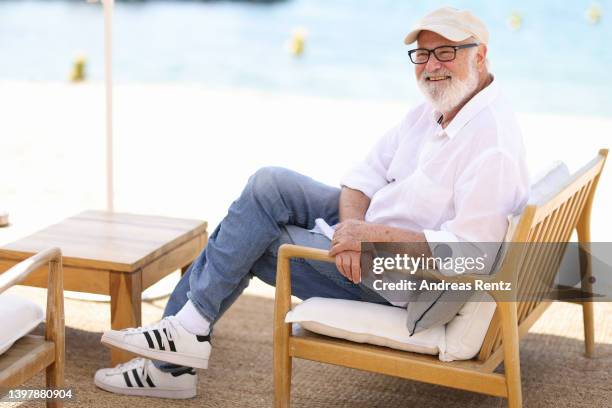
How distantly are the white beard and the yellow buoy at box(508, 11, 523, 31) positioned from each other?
22.6m

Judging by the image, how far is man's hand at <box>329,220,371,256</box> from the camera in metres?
2.68

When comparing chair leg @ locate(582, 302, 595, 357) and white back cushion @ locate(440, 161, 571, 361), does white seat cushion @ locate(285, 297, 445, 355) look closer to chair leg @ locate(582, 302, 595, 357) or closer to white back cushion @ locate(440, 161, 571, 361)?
white back cushion @ locate(440, 161, 571, 361)

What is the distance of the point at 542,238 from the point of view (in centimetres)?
270

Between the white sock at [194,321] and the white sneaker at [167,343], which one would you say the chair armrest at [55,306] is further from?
the white sock at [194,321]

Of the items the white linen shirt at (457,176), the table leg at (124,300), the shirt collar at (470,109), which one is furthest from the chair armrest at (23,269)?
the shirt collar at (470,109)

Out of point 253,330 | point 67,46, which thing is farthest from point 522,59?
point 253,330

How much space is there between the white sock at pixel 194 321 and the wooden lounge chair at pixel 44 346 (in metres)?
0.43

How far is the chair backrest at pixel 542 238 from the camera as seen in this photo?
2.47m

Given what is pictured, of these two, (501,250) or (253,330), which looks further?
(253,330)

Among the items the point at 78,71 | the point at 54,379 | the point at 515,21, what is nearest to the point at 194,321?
the point at 54,379

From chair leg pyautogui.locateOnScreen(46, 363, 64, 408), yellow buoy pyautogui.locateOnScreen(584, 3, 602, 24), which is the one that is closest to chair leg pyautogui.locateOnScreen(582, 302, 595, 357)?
chair leg pyautogui.locateOnScreen(46, 363, 64, 408)

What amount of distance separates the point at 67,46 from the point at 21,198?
19.9 metres

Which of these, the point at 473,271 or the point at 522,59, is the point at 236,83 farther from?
the point at 473,271

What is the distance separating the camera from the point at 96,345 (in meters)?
3.52
